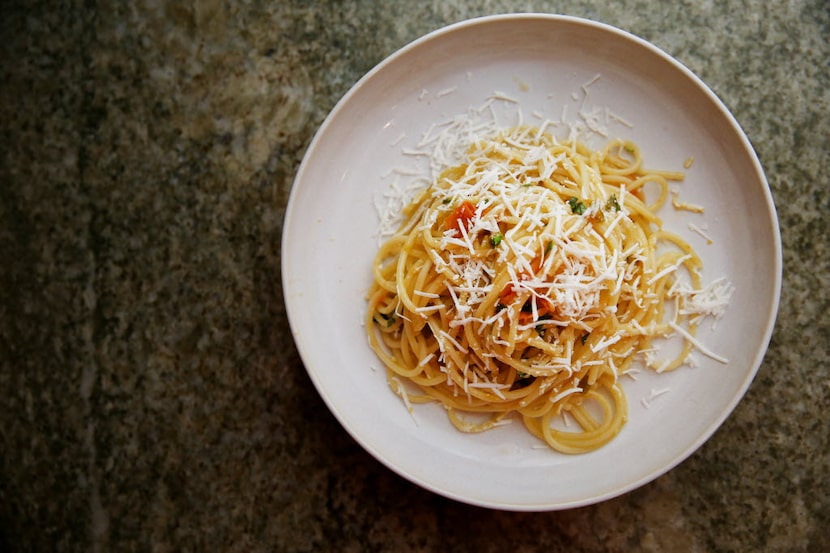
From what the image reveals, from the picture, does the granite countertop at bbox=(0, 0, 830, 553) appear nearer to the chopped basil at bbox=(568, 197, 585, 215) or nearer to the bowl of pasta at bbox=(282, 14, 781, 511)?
the bowl of pasta at bbox=(282, 14, 781, 511)

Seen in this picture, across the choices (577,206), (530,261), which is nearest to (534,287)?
(530,261)

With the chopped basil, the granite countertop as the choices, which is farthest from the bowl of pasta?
the granite countertop

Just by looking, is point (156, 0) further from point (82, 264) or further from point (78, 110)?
point (82, 264)

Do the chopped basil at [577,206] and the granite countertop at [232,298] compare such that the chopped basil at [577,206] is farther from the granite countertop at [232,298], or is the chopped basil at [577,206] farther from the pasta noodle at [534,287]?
the granite countertop at [232,298]

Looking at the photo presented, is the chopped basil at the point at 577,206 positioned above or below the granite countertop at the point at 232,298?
above

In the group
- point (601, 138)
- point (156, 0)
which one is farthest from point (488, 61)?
point (156, 0)

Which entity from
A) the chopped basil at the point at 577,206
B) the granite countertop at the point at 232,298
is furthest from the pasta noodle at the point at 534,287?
the granite countertop at the point at 232,298

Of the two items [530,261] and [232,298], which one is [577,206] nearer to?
[530,261]
